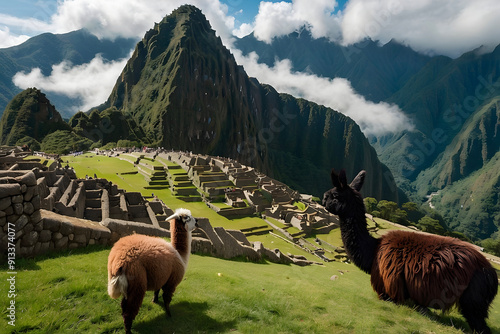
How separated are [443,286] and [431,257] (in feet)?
1.42

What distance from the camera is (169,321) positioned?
3754 mm

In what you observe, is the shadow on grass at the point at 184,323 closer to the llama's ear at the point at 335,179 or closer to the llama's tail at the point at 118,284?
the llama's tail at the point at 118,284

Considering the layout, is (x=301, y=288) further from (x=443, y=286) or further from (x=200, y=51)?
(x=200, y=51)

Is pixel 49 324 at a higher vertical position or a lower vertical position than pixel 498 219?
higher

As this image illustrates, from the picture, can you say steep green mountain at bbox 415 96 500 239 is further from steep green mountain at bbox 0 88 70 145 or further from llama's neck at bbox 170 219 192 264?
steep green mountain at bbox 0 88 70 145

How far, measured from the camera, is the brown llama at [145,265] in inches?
131

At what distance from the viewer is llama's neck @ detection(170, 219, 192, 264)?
432 centimetres

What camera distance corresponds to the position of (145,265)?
3.61 m

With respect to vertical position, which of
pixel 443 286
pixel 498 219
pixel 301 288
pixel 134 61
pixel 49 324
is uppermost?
pixel 134 61

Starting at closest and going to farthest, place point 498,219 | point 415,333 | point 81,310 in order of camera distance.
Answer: point 81,310 → point 415,333 → point 498,219

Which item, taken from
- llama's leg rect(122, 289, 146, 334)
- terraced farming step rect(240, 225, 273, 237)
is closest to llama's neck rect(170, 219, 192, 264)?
llama's leg rect(122, 289, 146, 334)

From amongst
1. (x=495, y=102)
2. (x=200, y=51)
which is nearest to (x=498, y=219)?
(x=495, y=102)

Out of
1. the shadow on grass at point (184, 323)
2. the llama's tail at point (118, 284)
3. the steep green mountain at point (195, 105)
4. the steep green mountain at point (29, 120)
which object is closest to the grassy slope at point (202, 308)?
the shadow on grass at point (184, 323)

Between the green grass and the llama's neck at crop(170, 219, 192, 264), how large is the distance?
2.57ft
